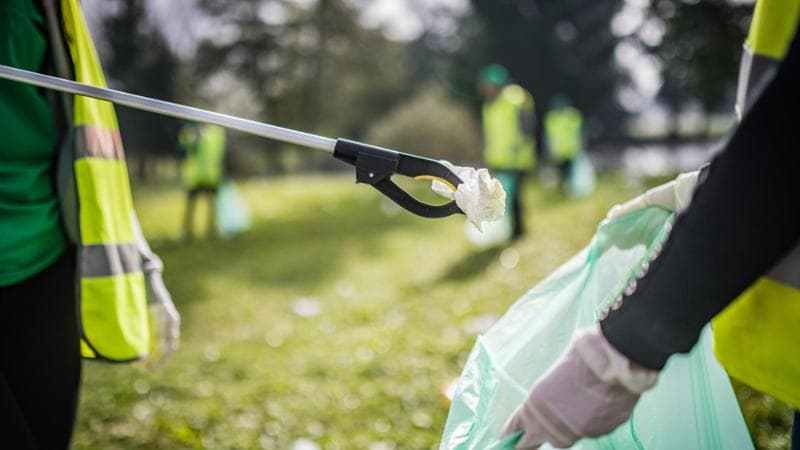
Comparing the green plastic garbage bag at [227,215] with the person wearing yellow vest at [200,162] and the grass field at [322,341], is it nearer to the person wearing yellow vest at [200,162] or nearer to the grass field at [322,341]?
the person wearing yellow vest at [200,162]

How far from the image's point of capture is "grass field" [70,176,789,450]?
Answer: 9.88ft

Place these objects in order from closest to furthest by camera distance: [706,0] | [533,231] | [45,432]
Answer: [45,432]
[533,231]
[706,0]

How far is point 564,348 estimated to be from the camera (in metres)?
1.47

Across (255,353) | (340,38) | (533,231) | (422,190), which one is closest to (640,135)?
(340,38)

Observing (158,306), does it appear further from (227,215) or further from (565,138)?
(565,138)

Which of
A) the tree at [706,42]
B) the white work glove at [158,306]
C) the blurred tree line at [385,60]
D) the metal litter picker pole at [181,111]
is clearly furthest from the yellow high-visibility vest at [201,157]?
the tree at [706,42]

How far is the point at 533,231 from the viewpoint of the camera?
8.34 meters

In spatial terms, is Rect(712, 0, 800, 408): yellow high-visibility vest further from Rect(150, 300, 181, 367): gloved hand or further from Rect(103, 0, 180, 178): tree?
Rect(103, 0, 180, 178): tree

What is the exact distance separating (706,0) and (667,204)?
22178 mm

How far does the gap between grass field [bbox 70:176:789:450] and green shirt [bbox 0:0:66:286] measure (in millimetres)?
579

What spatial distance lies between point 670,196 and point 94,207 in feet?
4.93

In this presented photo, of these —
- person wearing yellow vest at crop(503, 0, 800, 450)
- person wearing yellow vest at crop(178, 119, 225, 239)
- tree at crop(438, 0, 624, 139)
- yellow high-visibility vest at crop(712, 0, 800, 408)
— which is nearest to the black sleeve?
person wearing yellow vest at crop(503, 0, 800, 450)

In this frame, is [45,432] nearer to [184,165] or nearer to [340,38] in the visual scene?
[184,165]

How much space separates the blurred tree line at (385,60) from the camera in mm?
16484
